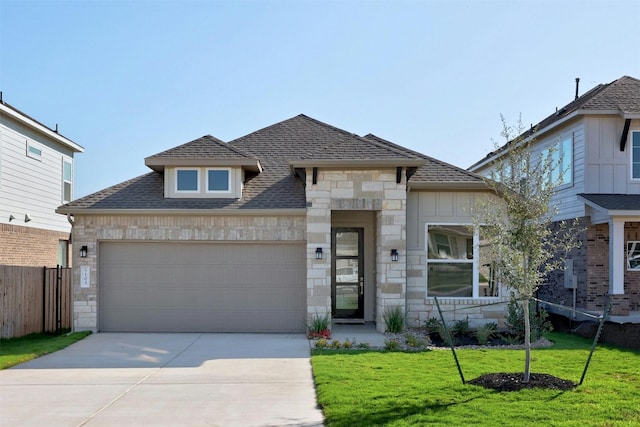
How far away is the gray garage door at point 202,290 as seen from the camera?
42.4ft

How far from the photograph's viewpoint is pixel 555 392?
23.5ft

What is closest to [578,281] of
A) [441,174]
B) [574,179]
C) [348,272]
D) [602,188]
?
[602,188]

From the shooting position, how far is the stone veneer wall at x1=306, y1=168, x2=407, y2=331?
12.3 meters

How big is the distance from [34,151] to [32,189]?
1187 mm

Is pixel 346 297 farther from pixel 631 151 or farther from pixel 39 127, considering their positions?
pixel 39 127

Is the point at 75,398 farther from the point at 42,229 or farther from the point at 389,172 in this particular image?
the point at 42,229

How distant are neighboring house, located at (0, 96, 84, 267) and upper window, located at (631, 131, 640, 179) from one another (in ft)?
53.9

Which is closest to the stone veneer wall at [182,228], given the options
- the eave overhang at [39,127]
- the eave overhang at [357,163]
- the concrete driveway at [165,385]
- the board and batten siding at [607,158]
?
the eave overhang at [357,163]

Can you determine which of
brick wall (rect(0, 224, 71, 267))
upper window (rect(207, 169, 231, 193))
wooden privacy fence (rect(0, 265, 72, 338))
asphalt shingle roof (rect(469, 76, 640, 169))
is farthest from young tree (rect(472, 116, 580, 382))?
brick wall (rect(0, 224, 71, 267))

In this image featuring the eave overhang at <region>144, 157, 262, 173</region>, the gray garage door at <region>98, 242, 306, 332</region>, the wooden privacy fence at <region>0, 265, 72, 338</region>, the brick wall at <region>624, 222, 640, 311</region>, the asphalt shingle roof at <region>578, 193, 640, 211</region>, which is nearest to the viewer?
the wooden privacy fence at <region>0, 265, 72, 338</region>

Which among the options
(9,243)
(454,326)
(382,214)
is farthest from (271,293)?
(9,243)

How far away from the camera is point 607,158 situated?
14.5m

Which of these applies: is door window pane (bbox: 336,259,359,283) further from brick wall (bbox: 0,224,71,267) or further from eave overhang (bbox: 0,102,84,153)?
eave overhang (bbox: 0,102,84,153)

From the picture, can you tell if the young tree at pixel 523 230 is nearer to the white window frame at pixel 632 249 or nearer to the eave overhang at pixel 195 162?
the eave overhang at pixel 195 162
